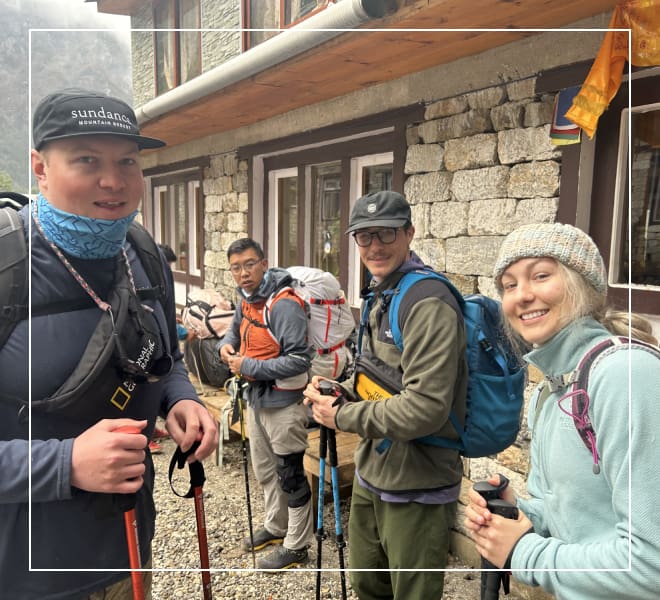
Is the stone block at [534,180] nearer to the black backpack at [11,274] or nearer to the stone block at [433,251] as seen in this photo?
the stone block at [433,251]

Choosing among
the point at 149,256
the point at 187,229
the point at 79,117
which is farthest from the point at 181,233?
the point at 79,117

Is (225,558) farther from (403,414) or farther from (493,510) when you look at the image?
(493,510)

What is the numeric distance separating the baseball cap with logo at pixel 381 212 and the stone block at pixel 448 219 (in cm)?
93

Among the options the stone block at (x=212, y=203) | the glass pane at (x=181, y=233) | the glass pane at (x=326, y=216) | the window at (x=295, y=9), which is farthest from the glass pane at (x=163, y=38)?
the stone block at (x=212, y=203)

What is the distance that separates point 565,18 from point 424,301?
105 centimetres

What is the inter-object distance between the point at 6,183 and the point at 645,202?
2.01 metres

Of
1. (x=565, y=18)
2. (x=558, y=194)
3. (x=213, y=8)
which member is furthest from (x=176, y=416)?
(x=213, y=8)

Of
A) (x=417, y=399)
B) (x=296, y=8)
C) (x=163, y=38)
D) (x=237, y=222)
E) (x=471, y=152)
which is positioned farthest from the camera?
(x=237, y=222)

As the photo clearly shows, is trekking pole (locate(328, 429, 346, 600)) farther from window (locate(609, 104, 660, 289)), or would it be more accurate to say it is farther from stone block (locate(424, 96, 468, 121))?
stone block (locate(424, 96, 468, 121))

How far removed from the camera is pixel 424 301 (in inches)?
61.5

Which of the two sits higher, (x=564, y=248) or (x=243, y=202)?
(x=243, y=202)

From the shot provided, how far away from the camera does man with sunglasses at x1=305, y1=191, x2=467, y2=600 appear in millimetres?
1517

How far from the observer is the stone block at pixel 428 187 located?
105 inches

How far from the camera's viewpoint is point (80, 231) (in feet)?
2.80
